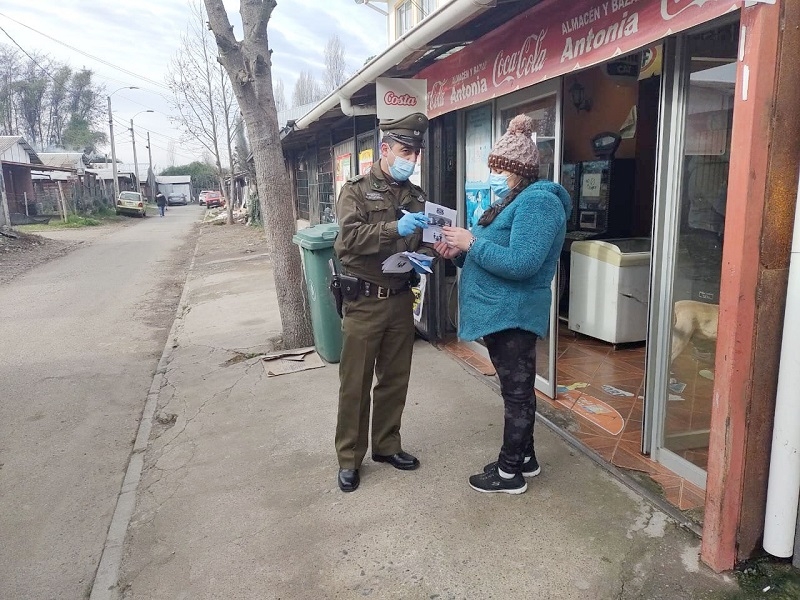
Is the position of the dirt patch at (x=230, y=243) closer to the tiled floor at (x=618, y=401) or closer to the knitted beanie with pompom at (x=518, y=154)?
the tiled floor at (x=618, y=401)

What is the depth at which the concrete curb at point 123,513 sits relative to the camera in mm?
2658

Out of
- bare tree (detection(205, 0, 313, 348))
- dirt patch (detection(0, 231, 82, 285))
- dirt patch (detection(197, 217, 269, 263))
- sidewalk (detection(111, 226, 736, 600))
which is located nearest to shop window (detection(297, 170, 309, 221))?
dirt patch (detection(197, 217, 269, 263))

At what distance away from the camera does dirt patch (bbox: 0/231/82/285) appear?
542 inches

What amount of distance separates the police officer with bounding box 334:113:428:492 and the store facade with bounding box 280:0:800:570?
1.08 meters

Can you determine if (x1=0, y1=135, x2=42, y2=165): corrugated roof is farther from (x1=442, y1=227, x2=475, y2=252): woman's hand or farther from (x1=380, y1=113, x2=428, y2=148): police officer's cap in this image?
(x1=442, y1=227, x2=475, y2=252): woman's hand

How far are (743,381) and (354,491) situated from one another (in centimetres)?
197

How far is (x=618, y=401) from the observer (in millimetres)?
4312

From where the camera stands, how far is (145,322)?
27.2 feet

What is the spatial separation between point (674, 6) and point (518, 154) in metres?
0.85

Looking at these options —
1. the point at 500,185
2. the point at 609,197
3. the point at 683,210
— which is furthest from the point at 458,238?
the point at 609,197

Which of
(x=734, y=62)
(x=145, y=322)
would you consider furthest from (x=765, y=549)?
(x=145, y=322)

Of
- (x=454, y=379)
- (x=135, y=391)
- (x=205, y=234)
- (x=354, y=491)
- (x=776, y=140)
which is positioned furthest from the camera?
(x=205, y=234)

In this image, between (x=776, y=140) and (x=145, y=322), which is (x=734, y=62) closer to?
(x=776, y=140)

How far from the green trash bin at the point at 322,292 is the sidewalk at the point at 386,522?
92 centimetres
